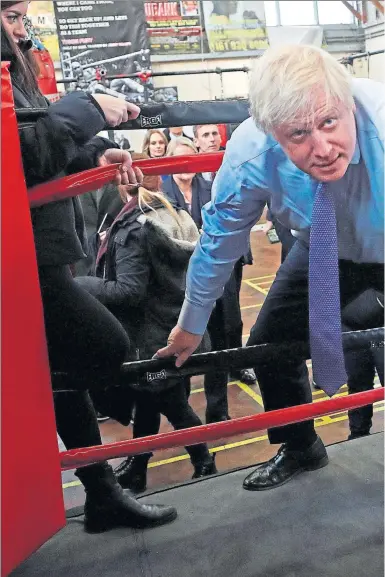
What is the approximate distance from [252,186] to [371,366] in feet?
4.17

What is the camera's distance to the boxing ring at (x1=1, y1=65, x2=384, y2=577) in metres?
1.11

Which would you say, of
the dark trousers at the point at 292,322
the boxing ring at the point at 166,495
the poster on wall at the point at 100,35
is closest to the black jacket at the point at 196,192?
the dark trousers at the point at 292,322

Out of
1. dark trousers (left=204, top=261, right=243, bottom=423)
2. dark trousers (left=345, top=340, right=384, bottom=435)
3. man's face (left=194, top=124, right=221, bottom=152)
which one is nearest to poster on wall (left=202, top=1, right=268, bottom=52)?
man's face (left=194, top=124, right=221, bottom=152)

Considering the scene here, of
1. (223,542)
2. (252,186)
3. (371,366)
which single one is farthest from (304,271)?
(371,366)

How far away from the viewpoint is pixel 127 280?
188cm

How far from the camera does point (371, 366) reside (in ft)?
7.60

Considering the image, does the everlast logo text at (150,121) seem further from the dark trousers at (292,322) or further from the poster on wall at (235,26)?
the poster on wall at (235,26)

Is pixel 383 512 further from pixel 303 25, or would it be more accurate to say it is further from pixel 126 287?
pixel 303 25

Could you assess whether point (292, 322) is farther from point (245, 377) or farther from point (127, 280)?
point (245, 377)

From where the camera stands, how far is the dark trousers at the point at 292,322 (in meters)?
1.55

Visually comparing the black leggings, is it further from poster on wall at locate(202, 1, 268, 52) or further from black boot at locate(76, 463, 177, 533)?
poster on wall at locate(202, 1, 268, 52)

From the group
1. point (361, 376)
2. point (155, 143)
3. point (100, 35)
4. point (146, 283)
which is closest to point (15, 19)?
point (146, 283)

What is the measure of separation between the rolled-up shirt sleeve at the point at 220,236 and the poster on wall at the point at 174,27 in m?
7.70

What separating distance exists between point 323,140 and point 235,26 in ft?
27.2
